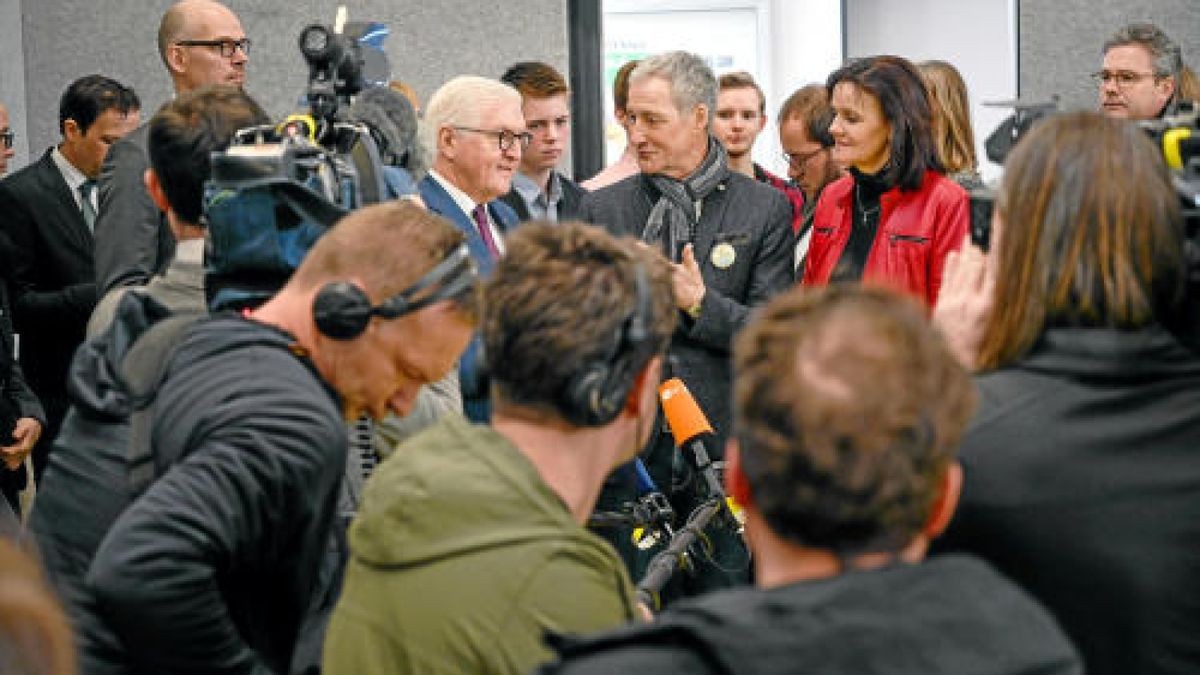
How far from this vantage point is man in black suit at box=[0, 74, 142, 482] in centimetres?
385

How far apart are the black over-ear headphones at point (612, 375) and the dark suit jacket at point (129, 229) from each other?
1656 millimetres

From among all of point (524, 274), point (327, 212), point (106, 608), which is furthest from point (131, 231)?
point (524, 274)

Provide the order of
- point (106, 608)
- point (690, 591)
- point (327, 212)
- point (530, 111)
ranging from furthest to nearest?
point (530, 111) < point (690, 591) < point (327, 212) < point (106, 608)

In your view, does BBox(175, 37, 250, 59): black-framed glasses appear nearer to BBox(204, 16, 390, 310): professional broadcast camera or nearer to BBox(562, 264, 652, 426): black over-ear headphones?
BBox(204, 16, 390, 310): professional broadcast camera

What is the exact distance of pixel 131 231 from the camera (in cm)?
294

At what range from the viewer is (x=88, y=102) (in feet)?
13.9

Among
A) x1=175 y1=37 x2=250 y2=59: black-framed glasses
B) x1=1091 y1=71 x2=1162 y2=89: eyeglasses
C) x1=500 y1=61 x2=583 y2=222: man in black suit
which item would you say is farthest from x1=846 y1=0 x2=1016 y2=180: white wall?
x1=175 y1=37 x2=250 y2=59: black-framed glasses

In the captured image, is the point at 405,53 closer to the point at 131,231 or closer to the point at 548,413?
the point at 131,231

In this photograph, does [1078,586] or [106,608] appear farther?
[106,608]

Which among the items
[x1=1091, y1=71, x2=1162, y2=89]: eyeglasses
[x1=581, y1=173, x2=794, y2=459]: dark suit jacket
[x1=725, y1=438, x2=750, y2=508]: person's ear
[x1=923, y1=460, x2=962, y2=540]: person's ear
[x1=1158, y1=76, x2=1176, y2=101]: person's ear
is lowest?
[x1=581, y1=173, x2=794, y2=459]: dark suit jacket

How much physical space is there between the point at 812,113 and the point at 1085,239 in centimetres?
275

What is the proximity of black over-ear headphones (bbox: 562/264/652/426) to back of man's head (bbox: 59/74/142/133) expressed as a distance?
10.2 ft

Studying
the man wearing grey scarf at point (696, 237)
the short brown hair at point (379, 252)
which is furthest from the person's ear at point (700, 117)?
the short brown hair at point (379, 252)

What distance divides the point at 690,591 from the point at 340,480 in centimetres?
148
